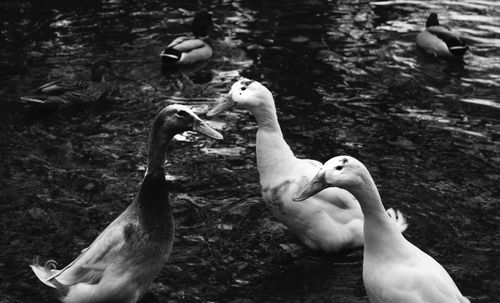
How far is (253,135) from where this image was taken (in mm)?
9336

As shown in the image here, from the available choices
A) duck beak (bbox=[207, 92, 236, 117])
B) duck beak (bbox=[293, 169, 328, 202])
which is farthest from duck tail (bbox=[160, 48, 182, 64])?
duck beak (bbox=[293, 169, 328, 202])

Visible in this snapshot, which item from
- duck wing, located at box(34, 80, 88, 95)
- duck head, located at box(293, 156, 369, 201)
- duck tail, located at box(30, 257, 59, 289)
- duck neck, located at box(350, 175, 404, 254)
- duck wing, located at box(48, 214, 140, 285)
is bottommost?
duck wing, located at box(34, 80, 88, 95)

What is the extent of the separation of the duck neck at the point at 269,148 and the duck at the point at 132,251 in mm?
925

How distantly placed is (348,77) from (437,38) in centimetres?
170

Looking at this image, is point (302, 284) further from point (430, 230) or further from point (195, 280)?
point (430, 230)

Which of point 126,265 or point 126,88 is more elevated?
point 126,265

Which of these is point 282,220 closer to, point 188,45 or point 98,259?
point 98,259

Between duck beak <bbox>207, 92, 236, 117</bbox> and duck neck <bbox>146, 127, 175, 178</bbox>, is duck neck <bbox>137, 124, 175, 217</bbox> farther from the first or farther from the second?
duck beak <bbox>207, 92, 236, 117</bbox>

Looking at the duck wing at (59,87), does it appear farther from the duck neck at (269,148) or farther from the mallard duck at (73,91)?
the duck neck at (269,148)

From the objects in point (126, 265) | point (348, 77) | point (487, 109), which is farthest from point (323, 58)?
point (126, 265)

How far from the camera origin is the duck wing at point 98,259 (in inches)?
227

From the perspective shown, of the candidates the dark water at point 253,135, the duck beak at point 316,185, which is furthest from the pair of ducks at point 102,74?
the duck beak at point 316,185

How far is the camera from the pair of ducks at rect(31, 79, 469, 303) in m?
5.28

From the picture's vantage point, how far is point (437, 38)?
11.7 meters
